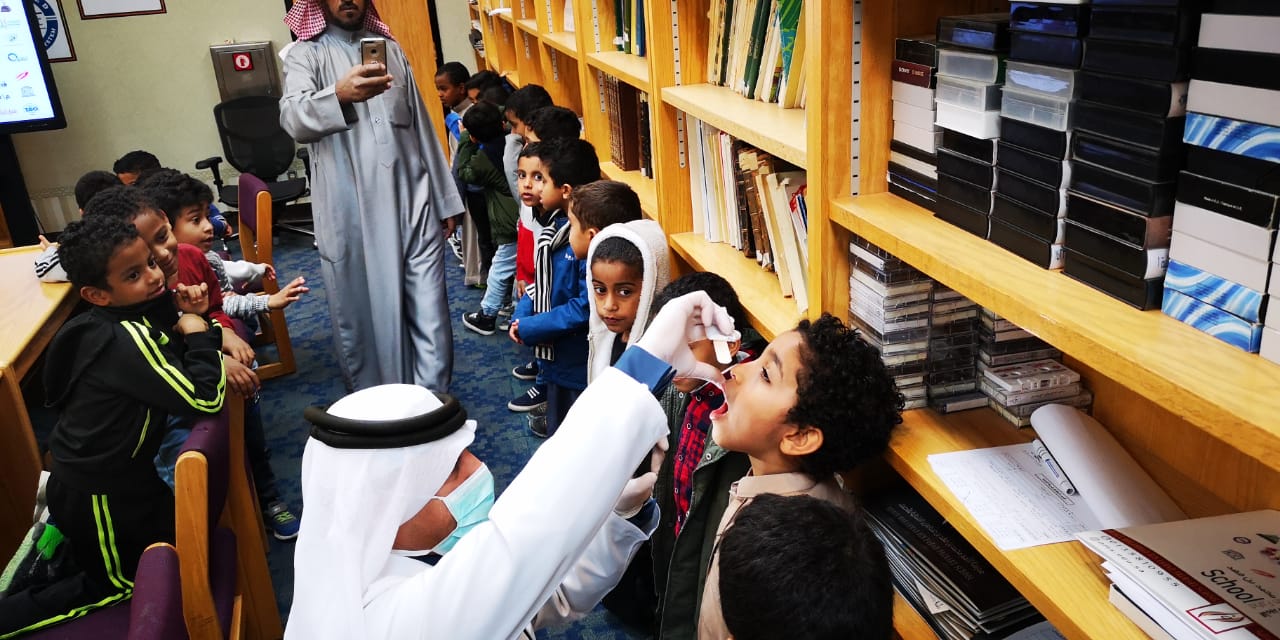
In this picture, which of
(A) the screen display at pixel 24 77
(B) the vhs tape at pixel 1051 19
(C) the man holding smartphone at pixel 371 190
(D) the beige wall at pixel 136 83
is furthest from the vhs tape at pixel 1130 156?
(D) the beige wall at pixel 136 83

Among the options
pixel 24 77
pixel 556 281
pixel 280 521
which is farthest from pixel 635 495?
pixel 24 77

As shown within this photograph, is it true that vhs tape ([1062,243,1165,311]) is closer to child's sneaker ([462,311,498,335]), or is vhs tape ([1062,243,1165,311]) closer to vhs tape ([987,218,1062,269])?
vhs tape ([987,218,1062,269])

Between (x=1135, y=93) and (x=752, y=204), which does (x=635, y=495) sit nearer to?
(x=752, y=204)

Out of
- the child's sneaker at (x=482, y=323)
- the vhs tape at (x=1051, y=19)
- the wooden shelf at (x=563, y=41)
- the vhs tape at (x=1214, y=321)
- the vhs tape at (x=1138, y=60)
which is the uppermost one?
the wooden shelf at (x=563, y=41)

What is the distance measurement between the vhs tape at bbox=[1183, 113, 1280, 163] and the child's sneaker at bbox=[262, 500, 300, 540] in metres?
2.64

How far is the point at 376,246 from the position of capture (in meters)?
3.00

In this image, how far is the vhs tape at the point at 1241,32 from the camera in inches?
25.9

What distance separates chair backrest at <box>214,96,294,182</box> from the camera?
532 centimetres

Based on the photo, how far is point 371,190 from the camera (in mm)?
2938

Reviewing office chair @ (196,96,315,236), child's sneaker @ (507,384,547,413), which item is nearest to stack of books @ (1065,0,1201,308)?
child's sneaker @ (507,384,547,413)

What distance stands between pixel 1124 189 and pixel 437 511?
2.88 feet

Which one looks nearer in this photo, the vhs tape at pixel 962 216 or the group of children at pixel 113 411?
the vhs tape at pixel 962 216

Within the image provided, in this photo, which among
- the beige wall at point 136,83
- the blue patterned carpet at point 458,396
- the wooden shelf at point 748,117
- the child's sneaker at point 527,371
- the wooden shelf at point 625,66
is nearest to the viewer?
the wooden shelf at point 748,117

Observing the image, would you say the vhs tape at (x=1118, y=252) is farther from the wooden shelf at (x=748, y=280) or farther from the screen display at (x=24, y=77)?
the screen display at (x=24, y=77)
